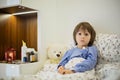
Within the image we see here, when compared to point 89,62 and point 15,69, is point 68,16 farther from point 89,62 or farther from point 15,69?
point 15,69

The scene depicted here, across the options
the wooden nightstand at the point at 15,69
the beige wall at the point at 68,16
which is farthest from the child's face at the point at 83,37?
the wooden nightstand at the point at 15,69

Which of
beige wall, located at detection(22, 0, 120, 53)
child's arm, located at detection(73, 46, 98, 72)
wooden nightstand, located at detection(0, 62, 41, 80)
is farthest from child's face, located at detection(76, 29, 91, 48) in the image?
wooden nightstand, located at detection(0, 62, 41, 80)

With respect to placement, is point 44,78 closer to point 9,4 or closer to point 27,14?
point 9,4

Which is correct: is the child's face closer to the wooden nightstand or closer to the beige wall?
the beige wall

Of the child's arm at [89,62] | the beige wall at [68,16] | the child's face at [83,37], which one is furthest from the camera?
the beige wall at [68,16]

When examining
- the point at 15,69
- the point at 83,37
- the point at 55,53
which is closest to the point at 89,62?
the point at 83,37

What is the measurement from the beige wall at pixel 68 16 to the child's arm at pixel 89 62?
1.14ft

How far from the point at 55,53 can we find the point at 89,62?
44 centimetres

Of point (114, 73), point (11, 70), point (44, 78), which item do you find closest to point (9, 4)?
point (11, 70)

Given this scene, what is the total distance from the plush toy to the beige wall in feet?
0.35

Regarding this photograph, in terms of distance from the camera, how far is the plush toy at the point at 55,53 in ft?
5.67

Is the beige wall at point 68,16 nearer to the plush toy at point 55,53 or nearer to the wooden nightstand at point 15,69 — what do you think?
the plush toy at point 55,53

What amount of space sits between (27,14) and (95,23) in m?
0.78

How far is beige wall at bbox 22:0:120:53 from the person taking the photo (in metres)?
1.71
